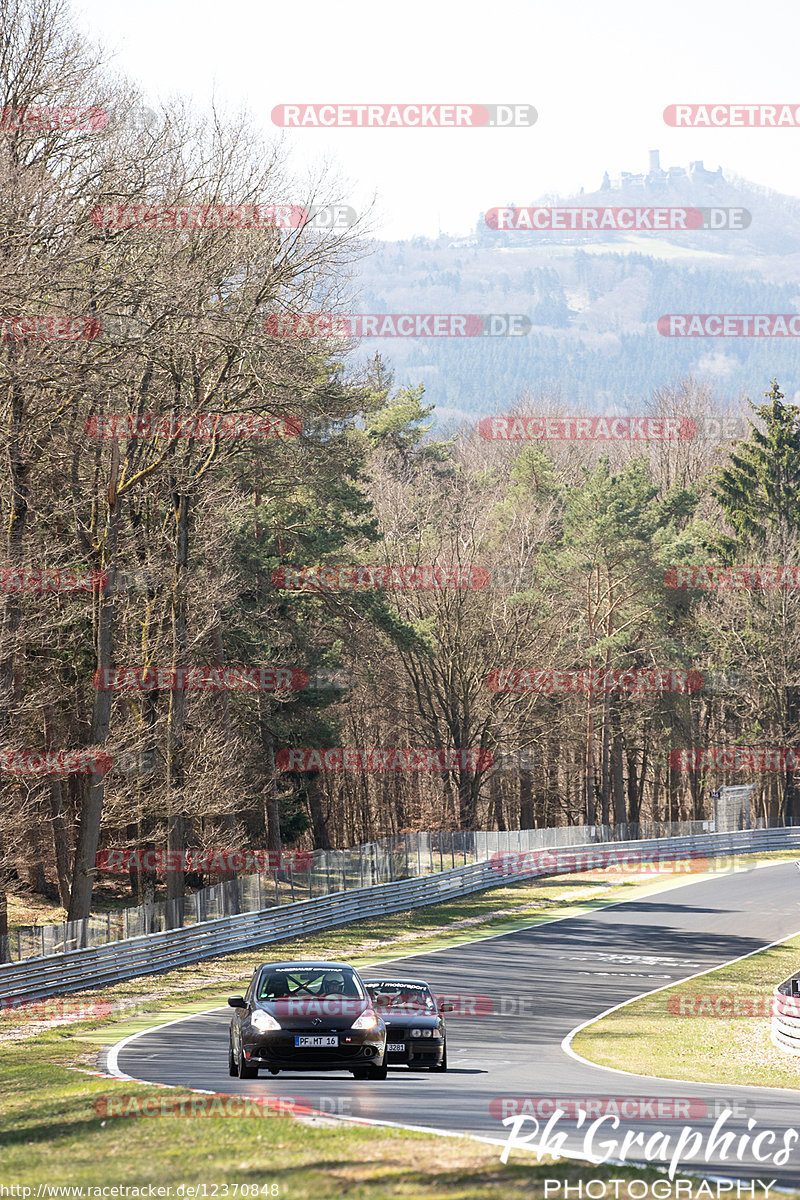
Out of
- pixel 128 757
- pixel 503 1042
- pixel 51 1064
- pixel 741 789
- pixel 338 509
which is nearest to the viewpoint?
pixel 51 1064

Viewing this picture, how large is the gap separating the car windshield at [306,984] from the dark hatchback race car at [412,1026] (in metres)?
2.09

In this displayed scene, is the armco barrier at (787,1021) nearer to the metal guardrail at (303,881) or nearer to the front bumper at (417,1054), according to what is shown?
the front bumper at (417,1054)

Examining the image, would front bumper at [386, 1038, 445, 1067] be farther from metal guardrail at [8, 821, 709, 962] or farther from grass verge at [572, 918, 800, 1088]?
metal guardrail at [8, 821, 709, 962]

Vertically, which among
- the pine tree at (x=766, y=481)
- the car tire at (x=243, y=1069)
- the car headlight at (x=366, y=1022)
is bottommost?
the car tire at (x=243, y=1069)

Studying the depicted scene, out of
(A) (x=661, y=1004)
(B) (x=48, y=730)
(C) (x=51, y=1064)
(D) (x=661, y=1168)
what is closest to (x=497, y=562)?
(B) (x=48, y=730)

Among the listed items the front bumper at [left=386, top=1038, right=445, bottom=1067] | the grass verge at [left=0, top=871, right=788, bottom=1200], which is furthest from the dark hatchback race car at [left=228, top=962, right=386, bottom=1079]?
the front bumper at [left=386, top=1038, right=445, bottom=1067]

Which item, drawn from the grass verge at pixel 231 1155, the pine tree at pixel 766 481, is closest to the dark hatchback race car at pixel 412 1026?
the grass verge at pixel 231 1155

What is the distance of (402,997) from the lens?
18.0 meters

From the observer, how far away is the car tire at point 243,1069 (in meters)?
14.6

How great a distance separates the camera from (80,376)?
26.5 meters

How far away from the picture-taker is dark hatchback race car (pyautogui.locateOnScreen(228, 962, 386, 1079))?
1434cm

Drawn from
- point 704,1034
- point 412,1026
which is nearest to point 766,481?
point 704,1034

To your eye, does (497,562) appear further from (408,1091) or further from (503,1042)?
(408,1091)

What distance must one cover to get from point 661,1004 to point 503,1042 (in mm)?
6926
